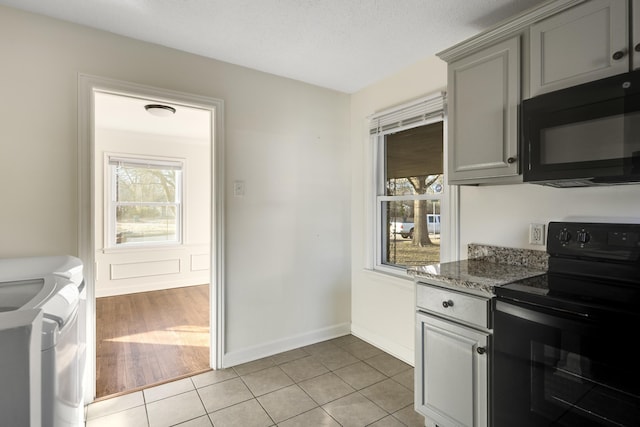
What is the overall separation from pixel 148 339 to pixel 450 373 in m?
2.77

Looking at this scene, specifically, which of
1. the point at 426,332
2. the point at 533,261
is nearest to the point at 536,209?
the point at 533,261

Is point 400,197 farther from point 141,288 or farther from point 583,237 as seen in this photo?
point 141,288

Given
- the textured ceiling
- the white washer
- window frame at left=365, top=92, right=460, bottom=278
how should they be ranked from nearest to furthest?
the white washer < the textured ceiling < window frame at left=365, top=92, right=460, bottom=278

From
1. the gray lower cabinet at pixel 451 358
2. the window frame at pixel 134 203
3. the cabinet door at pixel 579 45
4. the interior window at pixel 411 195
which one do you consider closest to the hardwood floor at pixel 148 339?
the window frame at pixel 134 203

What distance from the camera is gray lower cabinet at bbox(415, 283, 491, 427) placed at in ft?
5.03

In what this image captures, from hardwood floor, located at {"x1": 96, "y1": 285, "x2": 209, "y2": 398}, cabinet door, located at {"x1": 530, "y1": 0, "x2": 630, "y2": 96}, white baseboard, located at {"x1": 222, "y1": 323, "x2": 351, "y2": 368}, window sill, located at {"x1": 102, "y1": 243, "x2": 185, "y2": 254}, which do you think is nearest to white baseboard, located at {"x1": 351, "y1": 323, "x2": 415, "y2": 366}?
white baseboard, located at {"x1": 222, "y1": 323, "x2": 351, "y2": 368}

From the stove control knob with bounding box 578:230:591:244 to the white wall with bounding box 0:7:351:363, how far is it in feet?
6.43

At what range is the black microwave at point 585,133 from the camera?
4.10ft

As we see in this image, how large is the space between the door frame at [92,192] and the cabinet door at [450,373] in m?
1.54

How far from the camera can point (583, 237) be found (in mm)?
1570

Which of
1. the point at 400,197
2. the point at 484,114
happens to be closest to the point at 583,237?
the point at 484,114

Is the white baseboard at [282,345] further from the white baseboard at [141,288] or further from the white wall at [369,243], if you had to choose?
the white baseboard at [141,288]

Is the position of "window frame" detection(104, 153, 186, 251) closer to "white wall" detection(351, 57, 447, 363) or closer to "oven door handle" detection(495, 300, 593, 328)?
"white wall" detection(351, 57, 447, 363)

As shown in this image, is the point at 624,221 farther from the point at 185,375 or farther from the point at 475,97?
the point at 185,375
